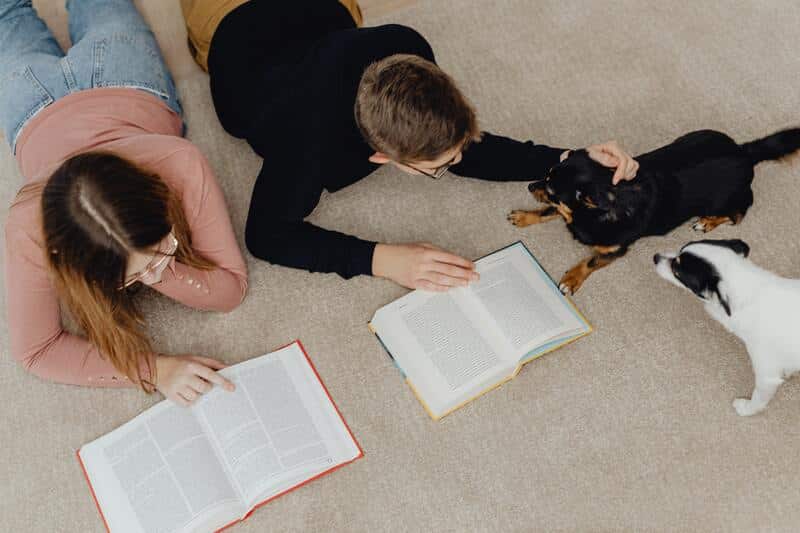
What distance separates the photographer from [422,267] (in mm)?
1426

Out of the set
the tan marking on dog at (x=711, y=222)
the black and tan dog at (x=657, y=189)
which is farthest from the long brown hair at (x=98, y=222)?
the tan marking on dog at (x=711, y=222)

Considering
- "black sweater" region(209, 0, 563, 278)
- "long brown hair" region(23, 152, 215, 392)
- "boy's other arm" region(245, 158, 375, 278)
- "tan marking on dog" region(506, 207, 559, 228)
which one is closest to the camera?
"long brown hair" region(23, 152, 215, 392)

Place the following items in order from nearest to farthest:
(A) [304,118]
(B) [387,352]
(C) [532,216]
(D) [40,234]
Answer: (D) [40,234]
(A) [304,118]
(B) [387,352]
(C) [532,216]

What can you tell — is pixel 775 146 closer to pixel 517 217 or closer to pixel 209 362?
pixel 517 217

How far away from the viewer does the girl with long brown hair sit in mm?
991

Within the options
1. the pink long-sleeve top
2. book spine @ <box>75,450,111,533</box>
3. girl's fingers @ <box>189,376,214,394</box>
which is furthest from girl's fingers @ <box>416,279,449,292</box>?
book spine @ <box>75,450,111,533</box>

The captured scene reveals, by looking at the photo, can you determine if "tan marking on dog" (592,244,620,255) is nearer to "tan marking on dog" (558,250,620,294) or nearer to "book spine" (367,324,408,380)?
"tan marking on dog" (558,250,620,294)

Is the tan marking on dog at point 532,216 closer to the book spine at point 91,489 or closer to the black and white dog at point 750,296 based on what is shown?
the black and white dog at point 750,296

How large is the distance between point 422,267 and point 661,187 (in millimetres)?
610

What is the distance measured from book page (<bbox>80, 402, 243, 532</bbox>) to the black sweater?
0.48m

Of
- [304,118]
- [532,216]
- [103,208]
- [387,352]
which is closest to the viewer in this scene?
[103,208]

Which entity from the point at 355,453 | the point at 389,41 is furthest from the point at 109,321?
the point at 389,41

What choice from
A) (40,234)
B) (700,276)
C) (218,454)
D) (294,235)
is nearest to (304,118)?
(294,235)

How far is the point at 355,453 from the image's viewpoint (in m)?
1.42
